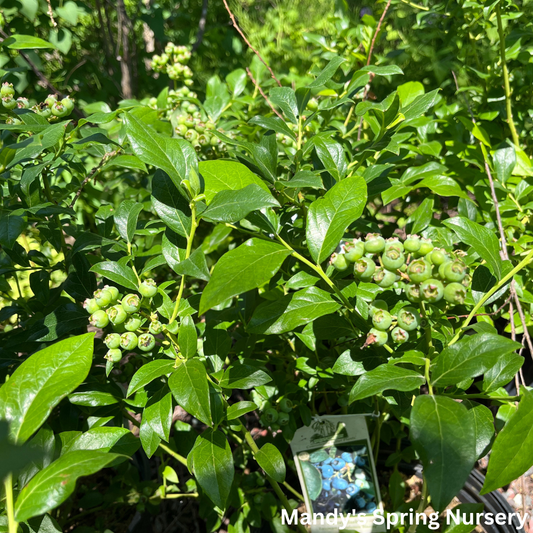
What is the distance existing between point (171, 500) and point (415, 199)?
1.18m

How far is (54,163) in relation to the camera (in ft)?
2.92

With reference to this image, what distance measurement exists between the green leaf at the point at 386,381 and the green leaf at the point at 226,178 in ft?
1.05

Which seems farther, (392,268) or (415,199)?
(415,199)

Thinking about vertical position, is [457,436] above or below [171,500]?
above

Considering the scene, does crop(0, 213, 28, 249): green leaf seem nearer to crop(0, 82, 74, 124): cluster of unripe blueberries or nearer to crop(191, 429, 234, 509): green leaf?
crop(0, 82, 74, 124): cluster of unripe blueberries

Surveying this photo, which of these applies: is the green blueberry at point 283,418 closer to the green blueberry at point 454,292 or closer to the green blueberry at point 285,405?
the green blueberry at point 285,405

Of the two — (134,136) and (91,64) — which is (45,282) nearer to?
(134,136)

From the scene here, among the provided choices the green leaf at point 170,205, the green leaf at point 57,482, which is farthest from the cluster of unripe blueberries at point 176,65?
the green leaf at point 57,482

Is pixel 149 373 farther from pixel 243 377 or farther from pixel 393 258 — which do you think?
pixel 393 258

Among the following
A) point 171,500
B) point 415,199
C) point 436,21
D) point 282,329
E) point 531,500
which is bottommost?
point 531,500

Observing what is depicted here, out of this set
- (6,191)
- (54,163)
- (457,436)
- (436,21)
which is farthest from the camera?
(436,21)

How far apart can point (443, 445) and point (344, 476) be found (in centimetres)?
59

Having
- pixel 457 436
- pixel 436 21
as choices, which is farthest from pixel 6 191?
pixel 436 21

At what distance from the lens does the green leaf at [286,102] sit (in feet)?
3.17
